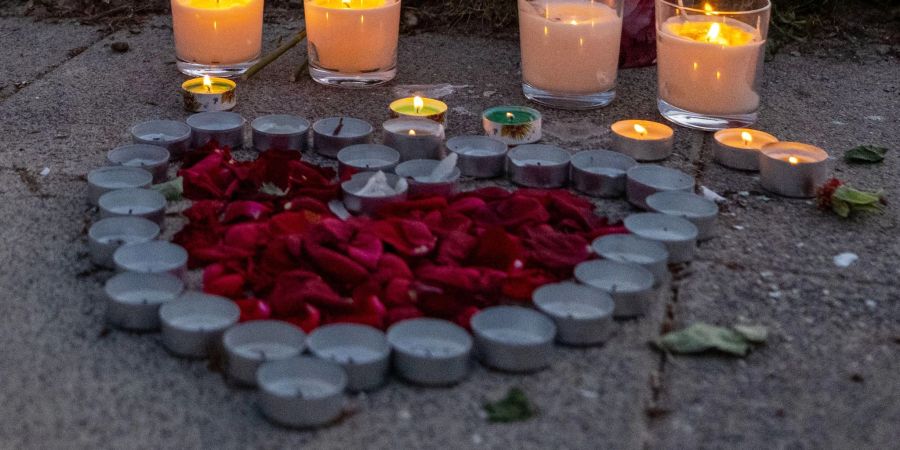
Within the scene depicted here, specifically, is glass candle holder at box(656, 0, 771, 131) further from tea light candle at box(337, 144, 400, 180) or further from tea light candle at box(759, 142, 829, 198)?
tea light candle at box(337, 144, 400, 180)

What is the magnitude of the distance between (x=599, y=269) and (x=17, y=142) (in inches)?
58.2

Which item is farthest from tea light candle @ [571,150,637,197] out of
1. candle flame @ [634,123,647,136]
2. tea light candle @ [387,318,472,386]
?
tea light candle @ [387,318,472,386]

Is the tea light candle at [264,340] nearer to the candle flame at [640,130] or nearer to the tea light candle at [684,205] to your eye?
the tea light candle at [684,205]

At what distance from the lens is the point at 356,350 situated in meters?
1.74

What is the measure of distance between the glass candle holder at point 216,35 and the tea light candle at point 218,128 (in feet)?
1.16

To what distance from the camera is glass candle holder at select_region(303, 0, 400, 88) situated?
2.88 m

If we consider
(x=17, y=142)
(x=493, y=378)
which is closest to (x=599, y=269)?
(x=493, y=378)

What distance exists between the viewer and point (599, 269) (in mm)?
1967

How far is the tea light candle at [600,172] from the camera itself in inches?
94.1

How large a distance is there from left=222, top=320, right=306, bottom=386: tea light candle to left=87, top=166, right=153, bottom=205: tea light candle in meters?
0.66

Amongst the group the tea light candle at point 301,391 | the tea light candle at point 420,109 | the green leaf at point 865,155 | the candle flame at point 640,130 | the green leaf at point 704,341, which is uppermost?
the tea light candle at point 420,109

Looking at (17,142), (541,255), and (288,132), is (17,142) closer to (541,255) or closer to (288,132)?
(288,132)

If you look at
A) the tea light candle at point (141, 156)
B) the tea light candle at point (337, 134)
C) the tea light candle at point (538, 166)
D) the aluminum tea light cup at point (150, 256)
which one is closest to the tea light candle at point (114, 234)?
the aluminum tea light cup at point (150, 256)

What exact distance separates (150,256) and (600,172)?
1.01 m
